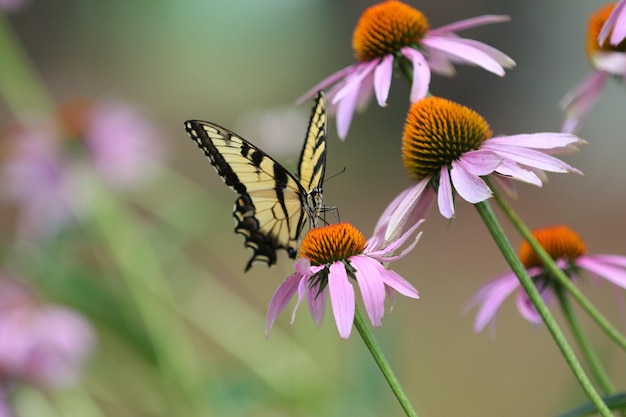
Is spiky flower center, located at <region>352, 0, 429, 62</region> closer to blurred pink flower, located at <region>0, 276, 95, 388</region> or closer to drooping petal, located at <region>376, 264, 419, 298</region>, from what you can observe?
drooping petal, located at <region>376, 264, 419, 298</region>

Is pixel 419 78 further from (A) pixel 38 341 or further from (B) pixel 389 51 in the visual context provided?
(A) pixel 38 341

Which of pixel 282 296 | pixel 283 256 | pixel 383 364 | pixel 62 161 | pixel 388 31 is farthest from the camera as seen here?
pixel 62 161

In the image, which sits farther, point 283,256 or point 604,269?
point 283,256

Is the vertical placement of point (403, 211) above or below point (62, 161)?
below

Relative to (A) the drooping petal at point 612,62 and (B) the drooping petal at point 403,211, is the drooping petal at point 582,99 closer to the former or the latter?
(A) the drooping petal at point 612,62

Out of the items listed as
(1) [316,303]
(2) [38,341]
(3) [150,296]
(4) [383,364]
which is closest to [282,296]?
(1) [316,303]

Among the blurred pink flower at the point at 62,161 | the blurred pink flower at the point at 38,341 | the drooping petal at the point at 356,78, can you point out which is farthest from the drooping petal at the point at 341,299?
the blurred pink flower at the point at 62,161
